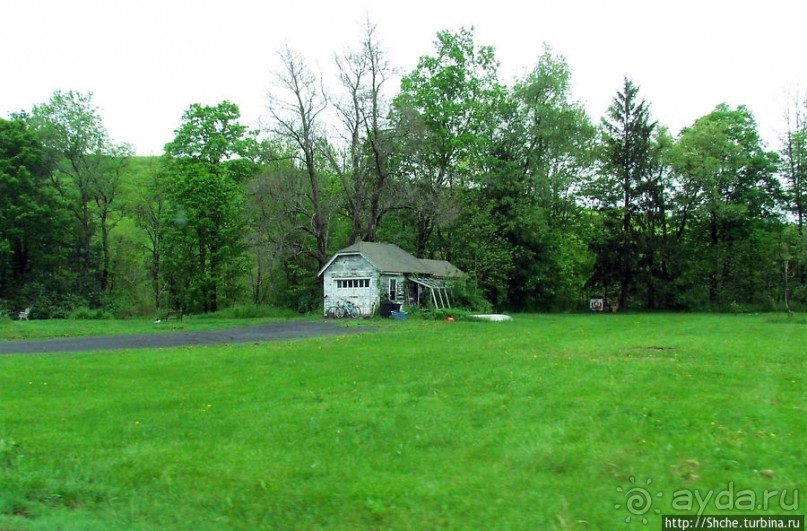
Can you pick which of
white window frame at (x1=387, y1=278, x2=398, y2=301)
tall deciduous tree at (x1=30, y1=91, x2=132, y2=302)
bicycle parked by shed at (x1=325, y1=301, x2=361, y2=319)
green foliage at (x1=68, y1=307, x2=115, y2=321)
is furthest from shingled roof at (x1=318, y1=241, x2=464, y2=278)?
tall deciduous tree at (x1=30, y1=91, x2=132, y2=302)

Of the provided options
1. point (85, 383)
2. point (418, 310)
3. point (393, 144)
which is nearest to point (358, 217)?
point (393, 144)

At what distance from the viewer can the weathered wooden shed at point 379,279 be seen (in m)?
29.7

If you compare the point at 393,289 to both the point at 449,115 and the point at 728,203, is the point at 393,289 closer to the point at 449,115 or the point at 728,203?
the point at 449,115

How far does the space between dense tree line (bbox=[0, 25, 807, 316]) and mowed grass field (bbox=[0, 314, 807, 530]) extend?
23386 millimetres

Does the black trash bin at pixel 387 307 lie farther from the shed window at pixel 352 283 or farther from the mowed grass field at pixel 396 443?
the mowed grass field at pixel 396 443

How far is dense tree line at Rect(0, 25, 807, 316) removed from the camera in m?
34.8

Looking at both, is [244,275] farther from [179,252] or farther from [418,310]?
[418,310]

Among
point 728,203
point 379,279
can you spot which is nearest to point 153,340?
point 379,279

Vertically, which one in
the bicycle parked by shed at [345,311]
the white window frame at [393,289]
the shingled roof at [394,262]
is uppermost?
the shingled roof at [394,262]

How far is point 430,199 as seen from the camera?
34188mm

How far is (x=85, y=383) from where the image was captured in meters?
9.52

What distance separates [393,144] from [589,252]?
18.2 metres

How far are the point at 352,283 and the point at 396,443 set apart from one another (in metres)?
24.8

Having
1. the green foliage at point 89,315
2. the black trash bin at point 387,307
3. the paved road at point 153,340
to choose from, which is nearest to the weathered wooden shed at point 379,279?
the black trash bin at point 387,307
